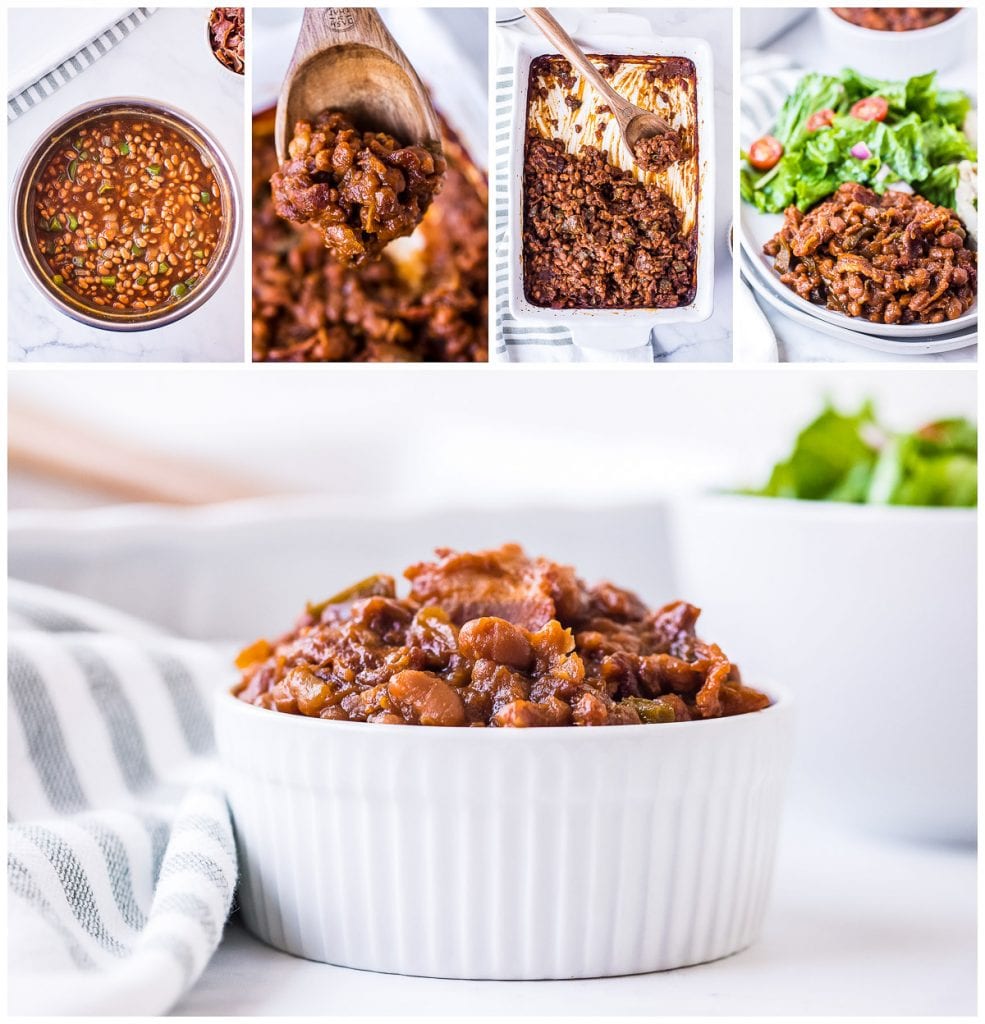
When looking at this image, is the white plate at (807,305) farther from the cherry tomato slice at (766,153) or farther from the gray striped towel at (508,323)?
the gray striped towel at (508,323)

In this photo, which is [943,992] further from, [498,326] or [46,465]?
[46,465]

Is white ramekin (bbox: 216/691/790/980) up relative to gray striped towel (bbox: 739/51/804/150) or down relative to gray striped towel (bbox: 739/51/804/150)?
down

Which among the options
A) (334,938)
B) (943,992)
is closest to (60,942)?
(334,938)

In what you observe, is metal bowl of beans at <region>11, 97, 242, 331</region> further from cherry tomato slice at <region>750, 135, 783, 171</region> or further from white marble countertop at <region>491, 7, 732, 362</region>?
cherry tomato slice at <region>750, 135, 783, 171</region>

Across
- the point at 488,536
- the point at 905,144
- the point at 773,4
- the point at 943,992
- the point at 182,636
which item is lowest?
the point at 943,992

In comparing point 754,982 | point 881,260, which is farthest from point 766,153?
point 754,982

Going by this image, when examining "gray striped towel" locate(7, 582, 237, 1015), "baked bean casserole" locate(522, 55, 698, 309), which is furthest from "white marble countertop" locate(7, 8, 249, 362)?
"gray striped towel" locate(7, 582, 237, 1015)

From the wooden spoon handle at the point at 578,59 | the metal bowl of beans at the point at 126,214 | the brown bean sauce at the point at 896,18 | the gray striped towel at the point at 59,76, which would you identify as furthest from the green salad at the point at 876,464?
the gray striped towel at the point at 59,76
